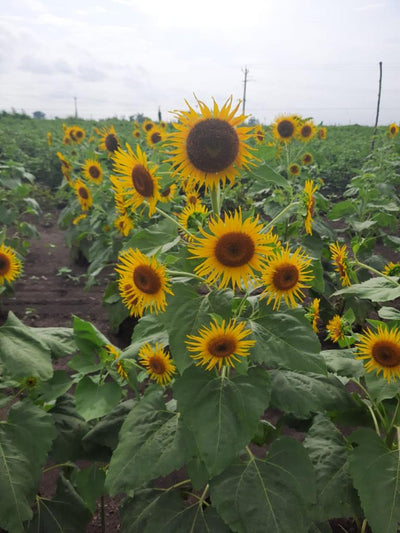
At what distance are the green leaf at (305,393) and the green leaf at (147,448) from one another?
389mm

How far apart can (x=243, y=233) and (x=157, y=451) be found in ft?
2.73

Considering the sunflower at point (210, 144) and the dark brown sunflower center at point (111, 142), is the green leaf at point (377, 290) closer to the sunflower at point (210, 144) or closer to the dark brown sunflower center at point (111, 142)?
the sunflower at point (210, 144)

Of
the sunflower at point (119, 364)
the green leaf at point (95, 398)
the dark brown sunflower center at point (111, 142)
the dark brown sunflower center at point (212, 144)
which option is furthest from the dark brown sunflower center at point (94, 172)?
the dark brown sunflower center at point (212, 144)

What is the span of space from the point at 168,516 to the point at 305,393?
72 centimetres

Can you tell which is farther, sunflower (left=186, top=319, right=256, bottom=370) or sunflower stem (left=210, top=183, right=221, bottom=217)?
sunflower stem (left=210, top=183, right=221, bottom=217)

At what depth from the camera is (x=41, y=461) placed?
170 centimetres

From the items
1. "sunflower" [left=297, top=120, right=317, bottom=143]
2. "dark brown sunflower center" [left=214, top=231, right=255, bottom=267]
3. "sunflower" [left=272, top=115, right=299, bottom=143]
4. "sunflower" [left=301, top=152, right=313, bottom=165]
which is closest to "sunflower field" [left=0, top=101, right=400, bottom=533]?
"dark brown sunflower center" [left=214, top=231, right=255, bottom=267]

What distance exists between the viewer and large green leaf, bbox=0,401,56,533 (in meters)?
1.60

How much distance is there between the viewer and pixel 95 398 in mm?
1804

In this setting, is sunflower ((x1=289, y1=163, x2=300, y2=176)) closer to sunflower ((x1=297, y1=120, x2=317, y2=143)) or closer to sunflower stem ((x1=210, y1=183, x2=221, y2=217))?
sunflower ((x1=297, y1=120, x2=317, y2=143))

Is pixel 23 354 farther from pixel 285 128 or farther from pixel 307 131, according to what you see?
pixel 307 131

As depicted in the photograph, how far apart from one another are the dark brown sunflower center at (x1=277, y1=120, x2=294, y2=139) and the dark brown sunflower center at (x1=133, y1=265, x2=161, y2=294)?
400 cm

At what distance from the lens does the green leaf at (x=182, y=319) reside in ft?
4.66

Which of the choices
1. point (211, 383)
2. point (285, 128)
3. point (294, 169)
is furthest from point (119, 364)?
point (294, 169)
